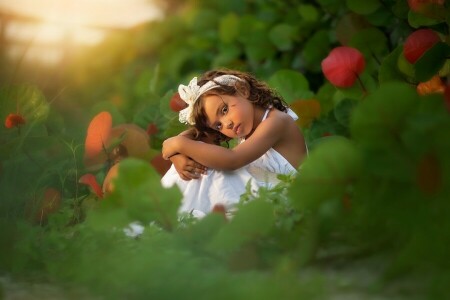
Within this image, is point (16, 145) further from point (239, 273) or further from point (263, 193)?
point (239, 273)

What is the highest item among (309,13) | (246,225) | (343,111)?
(309,13)

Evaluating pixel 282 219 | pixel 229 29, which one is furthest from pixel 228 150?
pixel 229 29

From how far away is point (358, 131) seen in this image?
0.99m

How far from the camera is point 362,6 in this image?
197 centimetres

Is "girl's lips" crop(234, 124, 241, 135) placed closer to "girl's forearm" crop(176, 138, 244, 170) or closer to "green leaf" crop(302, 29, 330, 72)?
"girl's forearm" crop(176, 138, 244, 170)

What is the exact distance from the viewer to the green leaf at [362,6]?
1964 mm

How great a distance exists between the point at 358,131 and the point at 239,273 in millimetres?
246

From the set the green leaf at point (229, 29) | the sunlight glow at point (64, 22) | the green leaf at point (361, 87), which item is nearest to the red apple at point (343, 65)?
the green leaf at point (361, 87)

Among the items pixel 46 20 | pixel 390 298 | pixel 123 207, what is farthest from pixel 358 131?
pixel 46 20

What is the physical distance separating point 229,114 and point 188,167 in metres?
0.15

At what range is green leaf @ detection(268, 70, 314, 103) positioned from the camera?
2.18 m

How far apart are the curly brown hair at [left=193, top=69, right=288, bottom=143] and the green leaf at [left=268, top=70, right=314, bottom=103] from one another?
0.12 metres

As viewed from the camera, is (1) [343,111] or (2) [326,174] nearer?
(2) [326,174]

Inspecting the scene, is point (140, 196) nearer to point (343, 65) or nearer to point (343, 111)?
point (343, 65)
